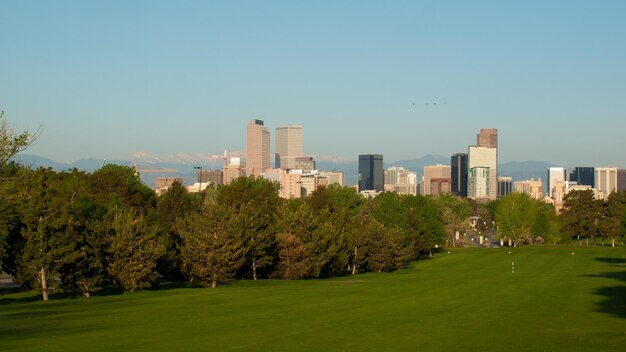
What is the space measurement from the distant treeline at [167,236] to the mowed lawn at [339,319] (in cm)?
254

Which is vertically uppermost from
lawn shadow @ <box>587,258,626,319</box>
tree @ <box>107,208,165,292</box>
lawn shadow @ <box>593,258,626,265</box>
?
tree @ <box>107,208,165,292</box>

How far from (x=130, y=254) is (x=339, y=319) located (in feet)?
83.6

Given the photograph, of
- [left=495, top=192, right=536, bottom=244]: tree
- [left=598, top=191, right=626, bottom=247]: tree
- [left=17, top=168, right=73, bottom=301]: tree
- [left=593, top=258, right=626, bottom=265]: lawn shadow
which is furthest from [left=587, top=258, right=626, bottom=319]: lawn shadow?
[left=495, top=192, right=536, bottom=244]: tree

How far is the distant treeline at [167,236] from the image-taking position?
55.4 metres

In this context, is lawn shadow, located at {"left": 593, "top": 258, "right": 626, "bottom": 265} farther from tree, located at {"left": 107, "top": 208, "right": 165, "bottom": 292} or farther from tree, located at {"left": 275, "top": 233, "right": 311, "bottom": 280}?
tree, located at {"left": 107, "top": 208, "right": 165, "bottom": 292}

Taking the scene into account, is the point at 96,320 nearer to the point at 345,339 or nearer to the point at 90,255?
the point at 345,339

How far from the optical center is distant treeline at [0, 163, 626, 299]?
182 feet

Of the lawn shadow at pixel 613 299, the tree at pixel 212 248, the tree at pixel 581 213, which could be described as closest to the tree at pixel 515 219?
the tree at pixel 581 213

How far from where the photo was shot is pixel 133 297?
2153 inches

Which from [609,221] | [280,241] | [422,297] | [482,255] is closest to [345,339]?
[422,297]

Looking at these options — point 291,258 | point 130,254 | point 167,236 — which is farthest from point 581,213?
point 130,254

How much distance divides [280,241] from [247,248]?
7073 mm

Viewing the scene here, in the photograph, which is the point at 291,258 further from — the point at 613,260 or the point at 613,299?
the point at 613,260

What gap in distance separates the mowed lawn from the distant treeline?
2.54 metres
